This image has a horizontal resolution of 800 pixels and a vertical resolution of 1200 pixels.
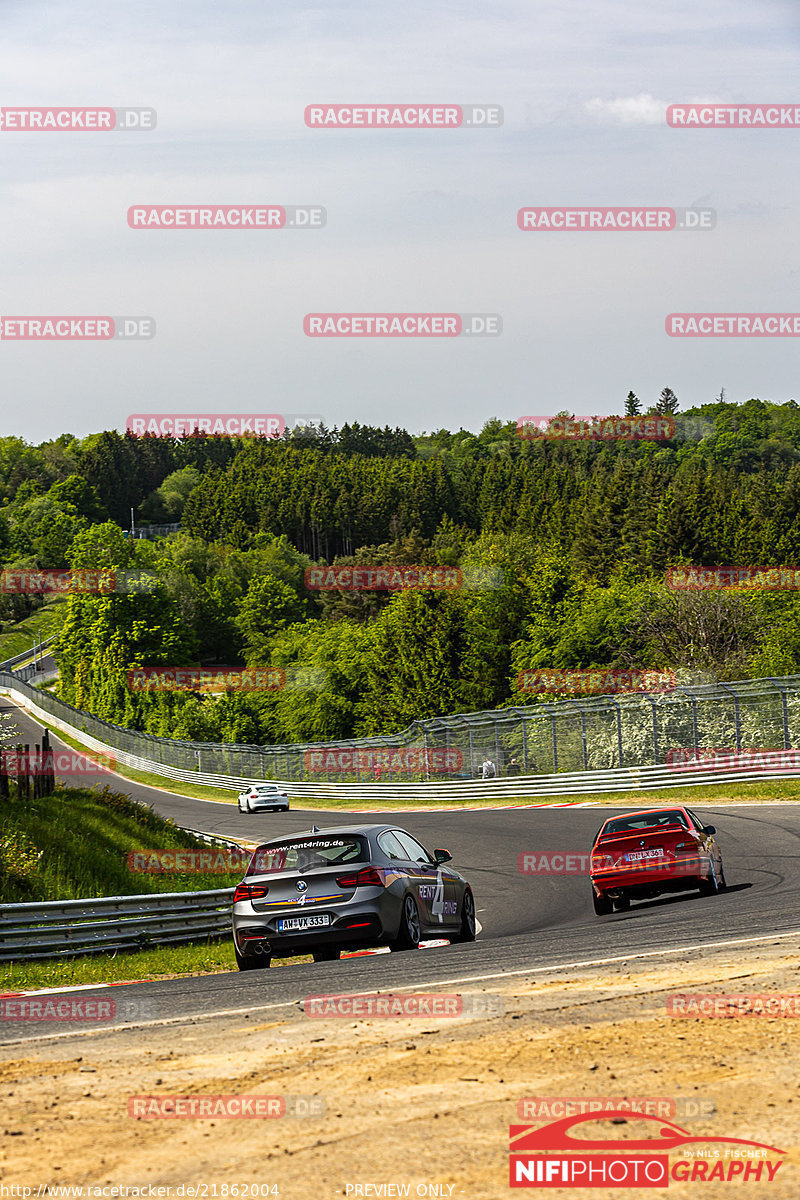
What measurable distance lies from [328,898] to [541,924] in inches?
179

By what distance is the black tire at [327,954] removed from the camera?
1112 centimetres

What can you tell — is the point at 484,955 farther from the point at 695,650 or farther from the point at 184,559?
the point at 184,559

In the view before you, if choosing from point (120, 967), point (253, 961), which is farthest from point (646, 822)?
point (120, 967)

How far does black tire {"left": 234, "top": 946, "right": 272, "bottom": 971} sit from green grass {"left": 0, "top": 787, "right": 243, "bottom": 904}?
499cm

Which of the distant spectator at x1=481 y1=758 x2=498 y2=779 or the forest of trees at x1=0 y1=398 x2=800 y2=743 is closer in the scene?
the distant spectator at x1=481 y1=758 x2=498 y2=779

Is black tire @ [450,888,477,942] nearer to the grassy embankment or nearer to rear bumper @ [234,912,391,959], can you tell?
rear bumper @ [234,912,391,959]

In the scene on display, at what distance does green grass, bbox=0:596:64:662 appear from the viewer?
146 m

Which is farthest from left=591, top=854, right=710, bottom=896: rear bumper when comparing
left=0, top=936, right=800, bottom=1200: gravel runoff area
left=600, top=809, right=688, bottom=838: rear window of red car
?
left=0, top=936, right=800, bottom=1200: gravel runoff area

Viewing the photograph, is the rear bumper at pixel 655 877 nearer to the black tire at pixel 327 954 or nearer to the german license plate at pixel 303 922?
the black tire at pixel 327 954

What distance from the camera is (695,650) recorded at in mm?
60531

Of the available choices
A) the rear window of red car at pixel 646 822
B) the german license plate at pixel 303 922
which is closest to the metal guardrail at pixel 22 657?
the rear window of red car at pixel 646 822

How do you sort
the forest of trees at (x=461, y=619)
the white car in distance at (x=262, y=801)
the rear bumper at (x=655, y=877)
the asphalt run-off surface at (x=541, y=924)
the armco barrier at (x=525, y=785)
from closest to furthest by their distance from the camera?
1. the asphalt run-off surface at (x=541, y=924)
2. the rear bumper at (x=655, y=877)
3. the armco barrier at (x=525, y=785)
4. the white car in distance at (x=262, y=801)
5. the forest of trees at (x=461, y=619)

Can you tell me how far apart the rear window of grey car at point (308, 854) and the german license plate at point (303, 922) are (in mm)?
466

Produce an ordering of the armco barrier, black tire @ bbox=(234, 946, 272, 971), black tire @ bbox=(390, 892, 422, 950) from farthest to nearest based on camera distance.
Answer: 1. the armco barrier
2. black tire @ bbox=(234, 946, 272, 971)
3. black tire @ bbox=(390, 892, 422, 950)
